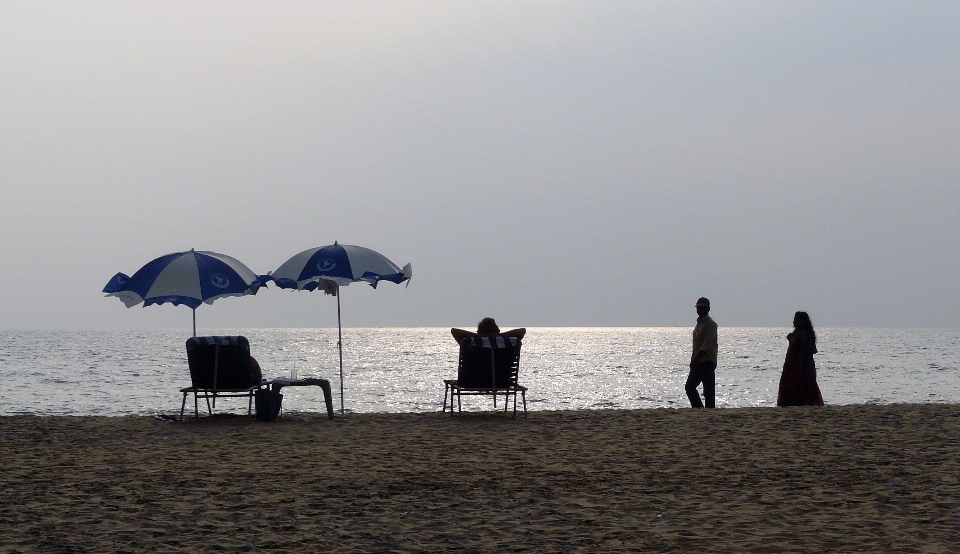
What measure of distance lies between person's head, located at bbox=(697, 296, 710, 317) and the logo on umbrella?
561 centimetres

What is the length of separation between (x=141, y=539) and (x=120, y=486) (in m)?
1.70

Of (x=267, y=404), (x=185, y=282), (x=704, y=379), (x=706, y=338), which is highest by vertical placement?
(x=185, y=282)

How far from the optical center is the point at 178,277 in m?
11.0

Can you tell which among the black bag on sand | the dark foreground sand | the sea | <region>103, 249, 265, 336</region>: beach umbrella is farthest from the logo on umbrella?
the sea

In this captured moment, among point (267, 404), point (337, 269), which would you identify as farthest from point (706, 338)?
point (267, 404)

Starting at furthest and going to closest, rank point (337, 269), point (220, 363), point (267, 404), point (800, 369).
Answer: point (800, 369) < point (337, 269) < point (267, 404) < point (220, 363)

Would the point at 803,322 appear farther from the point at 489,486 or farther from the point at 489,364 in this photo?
the point at 489,486

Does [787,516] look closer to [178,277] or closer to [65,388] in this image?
[178,277]

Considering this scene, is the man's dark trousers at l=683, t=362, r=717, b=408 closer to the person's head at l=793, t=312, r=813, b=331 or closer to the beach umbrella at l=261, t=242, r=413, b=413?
the person's head at l=793, t=312, r=813, b=331

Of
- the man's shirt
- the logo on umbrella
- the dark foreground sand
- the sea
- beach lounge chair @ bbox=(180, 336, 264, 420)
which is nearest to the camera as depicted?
the dark foreground sand

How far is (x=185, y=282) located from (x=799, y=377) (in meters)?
7.43

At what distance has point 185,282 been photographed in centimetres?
1092

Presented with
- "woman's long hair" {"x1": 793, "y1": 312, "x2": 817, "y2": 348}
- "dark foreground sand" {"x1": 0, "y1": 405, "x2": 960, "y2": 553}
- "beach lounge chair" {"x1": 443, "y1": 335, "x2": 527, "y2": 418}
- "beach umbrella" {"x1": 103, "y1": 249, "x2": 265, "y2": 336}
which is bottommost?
"dark foreground sand" {"x1": 0, "y1": 405, "x2": 960, "y2": 553}

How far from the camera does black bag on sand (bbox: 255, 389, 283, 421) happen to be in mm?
11078
